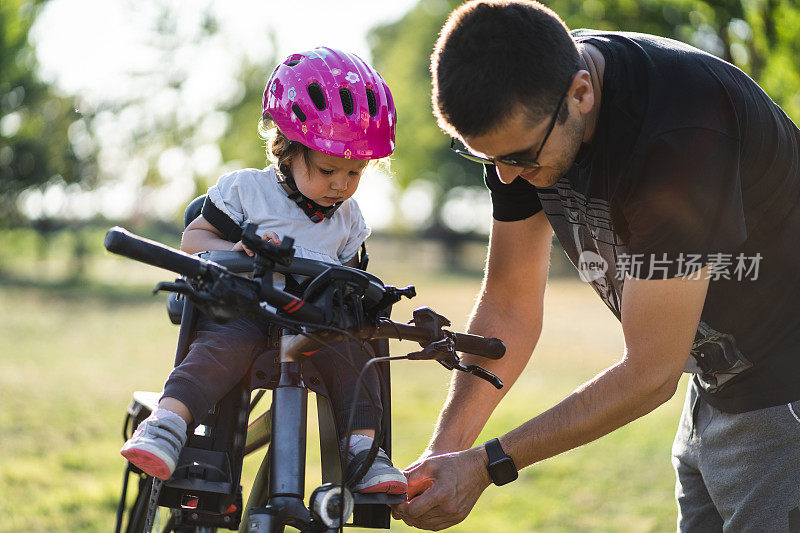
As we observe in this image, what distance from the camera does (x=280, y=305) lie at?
2.10 metres

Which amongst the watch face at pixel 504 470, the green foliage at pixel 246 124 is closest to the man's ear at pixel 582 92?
the watch face at pixel 504 470

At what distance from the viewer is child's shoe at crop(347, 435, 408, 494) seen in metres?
2.39

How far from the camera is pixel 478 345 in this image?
257 centimetres

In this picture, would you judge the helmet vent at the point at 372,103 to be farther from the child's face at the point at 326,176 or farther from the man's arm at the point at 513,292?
the man's arm at the point at 513,292

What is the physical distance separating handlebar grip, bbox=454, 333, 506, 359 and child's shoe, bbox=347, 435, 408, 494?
40 centimetres

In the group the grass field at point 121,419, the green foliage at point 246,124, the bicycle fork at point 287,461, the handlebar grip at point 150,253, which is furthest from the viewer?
the green foliage at point 246,124

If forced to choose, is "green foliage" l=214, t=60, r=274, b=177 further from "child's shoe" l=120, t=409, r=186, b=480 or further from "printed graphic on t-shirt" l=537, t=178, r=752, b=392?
"child's shoe" l=120, t=409, r=186, b=480

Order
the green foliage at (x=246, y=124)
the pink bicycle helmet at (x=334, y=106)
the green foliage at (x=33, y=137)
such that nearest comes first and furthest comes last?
the pink bicycle helmet at (x=334, y=106) → the green foliage at (x=33, y=137) → the green foliage at (x=246, y=124)

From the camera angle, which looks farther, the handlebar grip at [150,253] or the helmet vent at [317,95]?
the helmet vent at [317,95]

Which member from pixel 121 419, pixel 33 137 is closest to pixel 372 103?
pixel 121 419

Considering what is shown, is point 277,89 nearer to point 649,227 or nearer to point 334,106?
point 334,106

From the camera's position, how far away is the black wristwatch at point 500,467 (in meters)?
2.72

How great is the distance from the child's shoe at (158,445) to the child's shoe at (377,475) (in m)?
0.48

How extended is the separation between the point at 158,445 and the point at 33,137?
26.6m
